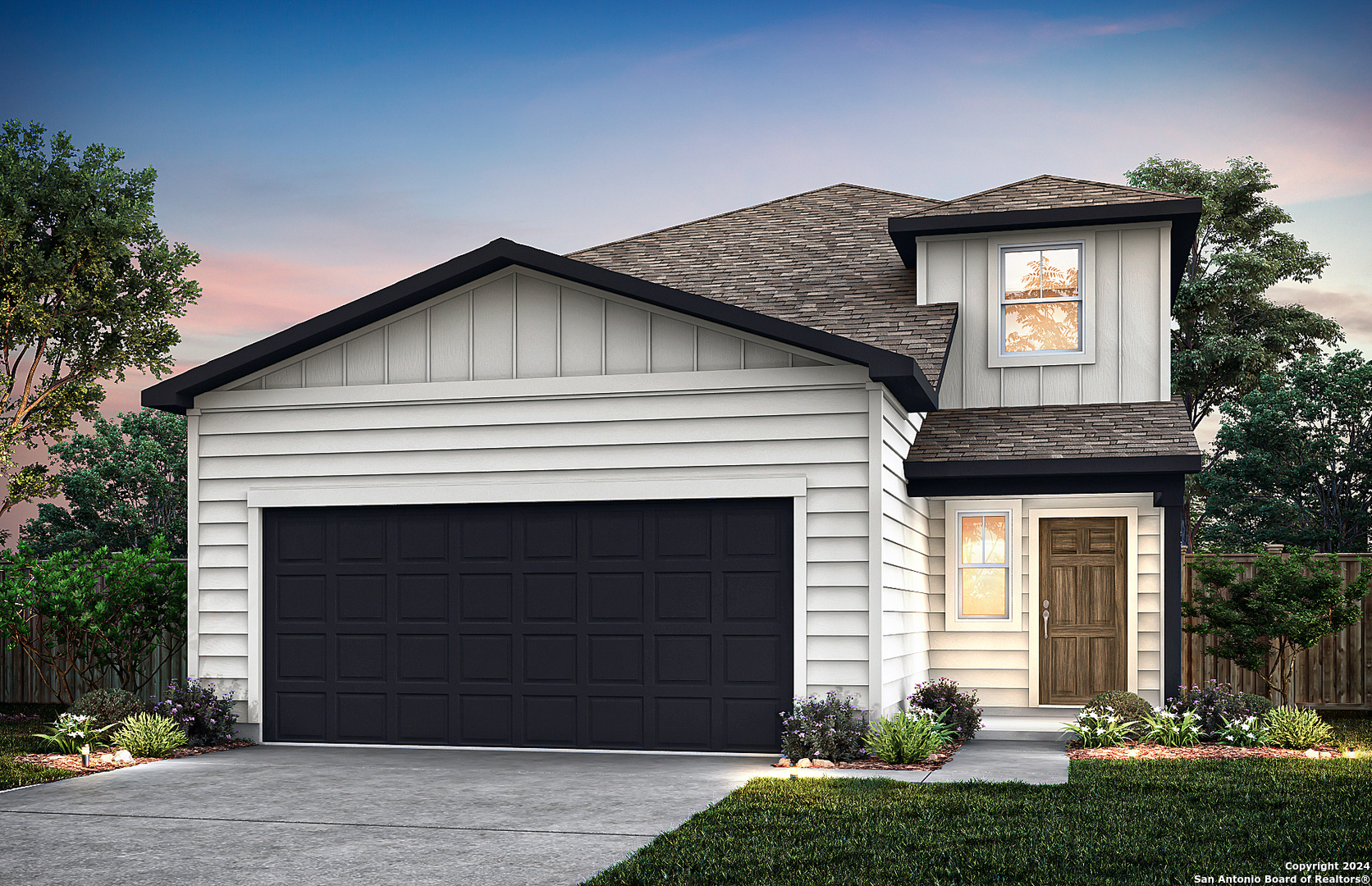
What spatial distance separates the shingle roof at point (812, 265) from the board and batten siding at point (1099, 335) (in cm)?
58

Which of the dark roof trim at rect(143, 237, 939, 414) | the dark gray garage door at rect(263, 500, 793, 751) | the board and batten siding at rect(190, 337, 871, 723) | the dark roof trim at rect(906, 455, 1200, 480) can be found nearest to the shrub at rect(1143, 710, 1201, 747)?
the dark roof trim at rect(906, 455, 1200, 480)

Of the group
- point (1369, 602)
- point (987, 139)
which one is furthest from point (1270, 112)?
point (1369, 602)

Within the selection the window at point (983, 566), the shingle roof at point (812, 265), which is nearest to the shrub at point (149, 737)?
the shingle roof at point (812, 265)

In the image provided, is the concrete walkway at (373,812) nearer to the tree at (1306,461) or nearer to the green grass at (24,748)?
the green grass at (24,748)

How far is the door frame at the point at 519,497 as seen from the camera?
34.1ft

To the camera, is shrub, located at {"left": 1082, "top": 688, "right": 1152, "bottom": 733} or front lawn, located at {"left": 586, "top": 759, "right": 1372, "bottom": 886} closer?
front lawn, located at {"left": 586, "top": 759, "right": 1372, "bottom": 886}

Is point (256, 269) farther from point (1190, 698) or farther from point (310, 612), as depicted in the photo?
point (1190, 698)

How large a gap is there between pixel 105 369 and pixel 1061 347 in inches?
567

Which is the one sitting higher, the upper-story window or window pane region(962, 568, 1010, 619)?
the upper-story window

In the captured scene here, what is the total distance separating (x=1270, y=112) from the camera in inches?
859

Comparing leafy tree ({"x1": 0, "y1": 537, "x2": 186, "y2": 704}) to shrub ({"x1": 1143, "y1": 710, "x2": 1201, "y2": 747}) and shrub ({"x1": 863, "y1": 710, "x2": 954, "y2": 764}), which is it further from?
shrub ({"x1": 1143, "y1": 710, "x2": 1201, "y2": 747})

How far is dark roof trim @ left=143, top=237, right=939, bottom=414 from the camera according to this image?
33.2 feet

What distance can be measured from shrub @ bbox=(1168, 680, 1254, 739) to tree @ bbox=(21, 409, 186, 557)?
24177 millimetres

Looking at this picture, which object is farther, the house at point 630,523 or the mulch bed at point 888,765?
the house at point 630,523
